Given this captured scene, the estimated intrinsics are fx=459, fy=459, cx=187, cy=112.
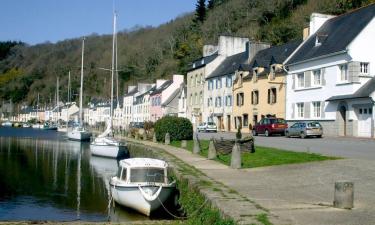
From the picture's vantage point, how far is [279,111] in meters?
47.3

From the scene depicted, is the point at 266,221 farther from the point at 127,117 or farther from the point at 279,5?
the point at 127,117

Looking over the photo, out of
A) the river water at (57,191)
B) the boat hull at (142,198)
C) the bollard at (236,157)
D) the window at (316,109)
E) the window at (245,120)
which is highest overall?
the window at (316,109)

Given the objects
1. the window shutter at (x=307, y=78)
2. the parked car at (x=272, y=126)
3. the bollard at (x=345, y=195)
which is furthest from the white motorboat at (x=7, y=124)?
the bollard at (x=345, y=195)

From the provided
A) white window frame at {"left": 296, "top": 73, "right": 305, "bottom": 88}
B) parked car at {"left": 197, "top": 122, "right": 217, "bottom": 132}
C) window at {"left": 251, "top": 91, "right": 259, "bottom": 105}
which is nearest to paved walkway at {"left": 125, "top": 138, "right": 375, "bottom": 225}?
white window frame at {"left": 296, "top": 73, "right": 305, "bottom": 88}

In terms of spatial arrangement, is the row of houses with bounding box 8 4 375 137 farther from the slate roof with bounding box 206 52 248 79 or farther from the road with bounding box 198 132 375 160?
the road with bounding box 198 132 375 160

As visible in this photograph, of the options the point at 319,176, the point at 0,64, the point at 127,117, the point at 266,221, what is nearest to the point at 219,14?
the point at 127,117

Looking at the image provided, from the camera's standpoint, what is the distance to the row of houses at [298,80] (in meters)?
36.8

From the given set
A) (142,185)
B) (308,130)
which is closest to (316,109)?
(308,130)

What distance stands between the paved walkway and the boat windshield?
1.87m

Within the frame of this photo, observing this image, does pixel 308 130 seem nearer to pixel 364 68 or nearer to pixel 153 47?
pixel 364 68

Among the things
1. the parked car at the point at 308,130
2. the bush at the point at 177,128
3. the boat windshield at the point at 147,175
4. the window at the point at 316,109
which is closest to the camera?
the boat windshield at the point at 147,175

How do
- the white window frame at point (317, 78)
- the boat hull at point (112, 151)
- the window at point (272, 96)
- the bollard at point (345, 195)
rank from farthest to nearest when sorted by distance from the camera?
1. the window at point (272, 96)
2. the white window frame at point (317, 78)
3. the boat hull at point (112, 151)
4. the bollard at point (345, 195)

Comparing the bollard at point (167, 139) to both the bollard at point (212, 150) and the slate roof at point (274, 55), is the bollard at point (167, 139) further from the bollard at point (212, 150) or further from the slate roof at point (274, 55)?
the slate roof at point (274, 55)

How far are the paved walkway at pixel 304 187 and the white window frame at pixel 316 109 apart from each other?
22631 mm
